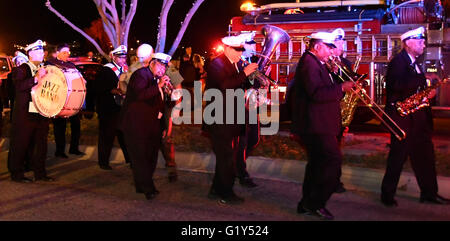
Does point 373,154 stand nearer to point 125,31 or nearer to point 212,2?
point 125,31

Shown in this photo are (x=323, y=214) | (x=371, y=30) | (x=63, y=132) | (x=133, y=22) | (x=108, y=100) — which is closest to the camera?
(x=323, y=214)

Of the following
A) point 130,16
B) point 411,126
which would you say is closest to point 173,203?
point 411,126

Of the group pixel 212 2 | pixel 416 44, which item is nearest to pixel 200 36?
pixel 212 2

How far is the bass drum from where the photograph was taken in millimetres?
7359

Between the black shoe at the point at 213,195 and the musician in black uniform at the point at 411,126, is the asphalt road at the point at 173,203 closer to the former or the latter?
the black shoe at the point at 213,195

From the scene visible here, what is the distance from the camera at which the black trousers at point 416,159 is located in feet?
19.7

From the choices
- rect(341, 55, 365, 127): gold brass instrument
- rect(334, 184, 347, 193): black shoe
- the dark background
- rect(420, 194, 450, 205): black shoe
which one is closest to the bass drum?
rect(341, 55, 365, 127): gold brass instrument

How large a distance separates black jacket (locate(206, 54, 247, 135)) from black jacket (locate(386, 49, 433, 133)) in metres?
1.68

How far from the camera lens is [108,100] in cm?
845

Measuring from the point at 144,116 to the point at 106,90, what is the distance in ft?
7.32

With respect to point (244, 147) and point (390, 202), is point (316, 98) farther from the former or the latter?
point (244, 147)

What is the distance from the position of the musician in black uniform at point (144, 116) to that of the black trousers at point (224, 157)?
79 centimetres

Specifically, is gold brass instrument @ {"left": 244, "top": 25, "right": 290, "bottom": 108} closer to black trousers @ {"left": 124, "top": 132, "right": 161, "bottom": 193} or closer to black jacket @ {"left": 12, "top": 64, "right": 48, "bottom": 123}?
black trousers @ {"left": 124, "top": 132, "right": 161, "bottom": 193}

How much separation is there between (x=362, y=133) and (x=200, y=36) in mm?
15052
